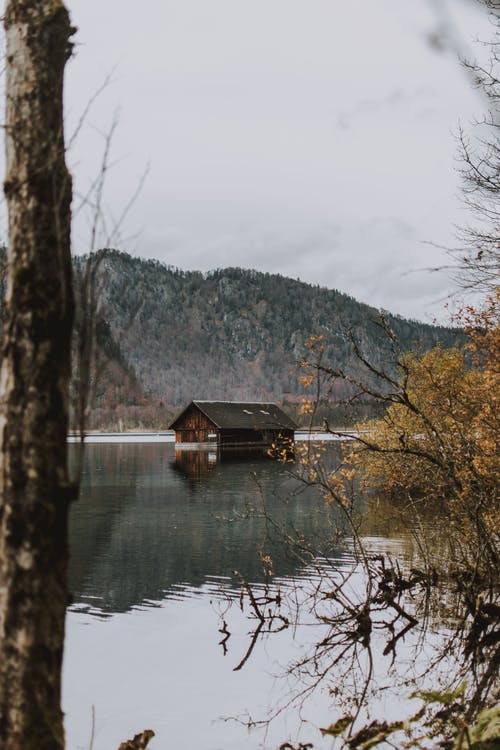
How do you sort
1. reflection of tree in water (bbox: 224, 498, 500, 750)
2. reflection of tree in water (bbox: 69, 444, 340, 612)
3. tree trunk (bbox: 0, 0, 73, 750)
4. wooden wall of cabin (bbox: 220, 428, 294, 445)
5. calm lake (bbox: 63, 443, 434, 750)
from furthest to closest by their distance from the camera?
wooden wall of cabin (bbox: 220, 428, 294, 445), reflection of tree in water (bbox: 69, 444, 340, 612), calm lake (bbox: 63, 443, 434, 750), reflection of tree in water (bbox: 224, 498, 500, 750), tree trunk (bbox: 0, 0, 73, 750)

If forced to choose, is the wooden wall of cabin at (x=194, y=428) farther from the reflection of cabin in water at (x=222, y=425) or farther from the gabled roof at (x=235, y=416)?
the gabled roof at (x=235, y=416)

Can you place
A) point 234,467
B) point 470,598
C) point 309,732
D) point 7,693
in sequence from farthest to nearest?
point 234,467 < point 470,598 < point 309,732 < point 7,693

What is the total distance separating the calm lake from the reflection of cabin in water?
53.9 meters

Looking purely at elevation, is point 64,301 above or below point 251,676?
above

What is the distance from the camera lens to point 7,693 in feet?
11.3

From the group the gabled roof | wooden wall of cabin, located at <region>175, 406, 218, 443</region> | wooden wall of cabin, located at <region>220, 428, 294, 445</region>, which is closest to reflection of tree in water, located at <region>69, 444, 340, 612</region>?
the gabled roof

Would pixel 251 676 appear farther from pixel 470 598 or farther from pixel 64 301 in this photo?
pixel 64 301

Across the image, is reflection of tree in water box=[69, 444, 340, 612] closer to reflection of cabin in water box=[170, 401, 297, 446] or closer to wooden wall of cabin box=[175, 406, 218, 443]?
reflection of cabin in water box=[170, 401, 297, 446]

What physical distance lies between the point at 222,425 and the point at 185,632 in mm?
66770

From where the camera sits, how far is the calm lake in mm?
8297

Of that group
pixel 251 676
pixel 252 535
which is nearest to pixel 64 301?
pixel 251 676

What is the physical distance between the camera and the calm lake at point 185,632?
8.30 m

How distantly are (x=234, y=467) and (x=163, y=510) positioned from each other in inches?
915

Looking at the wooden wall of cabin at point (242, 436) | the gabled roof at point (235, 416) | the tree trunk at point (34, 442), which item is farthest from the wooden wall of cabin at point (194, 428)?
the tree trunk at point (34, 442)
